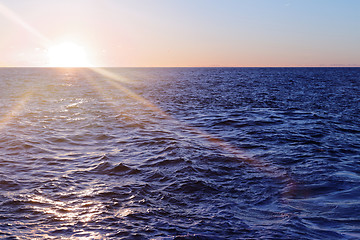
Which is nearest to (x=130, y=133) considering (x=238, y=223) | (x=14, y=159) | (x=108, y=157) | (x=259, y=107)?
(x=108, y=157)

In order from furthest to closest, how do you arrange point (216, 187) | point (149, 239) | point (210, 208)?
point (216, 187) → point (210, 208) → point (149, 239)

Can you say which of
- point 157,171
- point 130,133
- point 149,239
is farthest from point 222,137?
point 149,239

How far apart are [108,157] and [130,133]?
17.0 ft

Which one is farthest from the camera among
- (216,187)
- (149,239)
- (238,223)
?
(216,187)

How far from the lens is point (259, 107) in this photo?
29.3 metres

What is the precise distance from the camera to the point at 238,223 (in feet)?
23.0

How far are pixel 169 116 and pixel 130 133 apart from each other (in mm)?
7164

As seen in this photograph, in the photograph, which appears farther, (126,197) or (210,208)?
(126,197)

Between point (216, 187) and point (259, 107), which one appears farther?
point (259, 107)

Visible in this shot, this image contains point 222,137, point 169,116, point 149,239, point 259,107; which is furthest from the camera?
point 259,107

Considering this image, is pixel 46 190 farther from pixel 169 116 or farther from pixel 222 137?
pixel 169 116

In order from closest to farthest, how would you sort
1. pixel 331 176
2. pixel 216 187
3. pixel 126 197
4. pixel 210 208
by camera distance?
pixel 210 208, pixel 126 197, pixel 216 187, pixel 331 176

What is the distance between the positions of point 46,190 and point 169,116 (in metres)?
16.0

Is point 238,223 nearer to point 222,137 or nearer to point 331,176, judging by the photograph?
point 331,176
